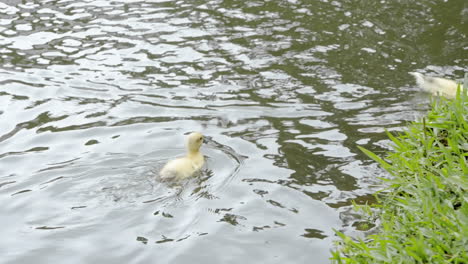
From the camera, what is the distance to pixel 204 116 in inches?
322

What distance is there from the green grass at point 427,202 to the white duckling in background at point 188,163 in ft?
6.07

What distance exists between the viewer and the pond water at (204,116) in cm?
599

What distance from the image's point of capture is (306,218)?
6.09 metres

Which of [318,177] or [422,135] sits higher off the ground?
[422,135]

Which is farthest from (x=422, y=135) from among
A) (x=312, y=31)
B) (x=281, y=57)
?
(x=312, y=31)

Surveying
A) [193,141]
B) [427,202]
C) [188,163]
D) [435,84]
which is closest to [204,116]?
[193,141]

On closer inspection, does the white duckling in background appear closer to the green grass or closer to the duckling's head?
the duckling's head

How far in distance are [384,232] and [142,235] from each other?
2.10 meters

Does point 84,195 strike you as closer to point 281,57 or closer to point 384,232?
point 384,232

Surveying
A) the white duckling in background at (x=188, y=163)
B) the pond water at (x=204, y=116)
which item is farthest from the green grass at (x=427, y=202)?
the white duckling in background at (x=188, y=163)

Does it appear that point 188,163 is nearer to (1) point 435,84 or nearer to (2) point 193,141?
(2) point 193,141

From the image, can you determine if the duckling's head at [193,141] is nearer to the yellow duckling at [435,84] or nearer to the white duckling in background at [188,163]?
the white duckling in background at [188,163]

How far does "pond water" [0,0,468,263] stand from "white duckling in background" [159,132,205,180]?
0.10 metres

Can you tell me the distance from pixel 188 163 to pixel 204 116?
1232mm
